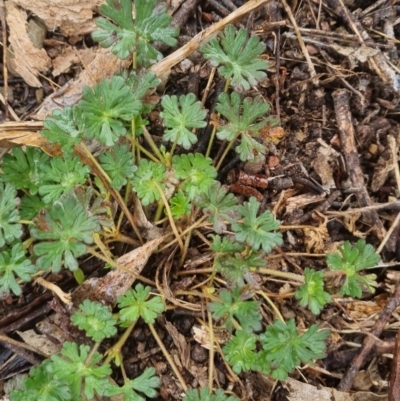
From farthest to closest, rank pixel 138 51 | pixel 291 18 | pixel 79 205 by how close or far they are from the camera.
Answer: pixel 291 18, pixel 138 51, pixel 79 205

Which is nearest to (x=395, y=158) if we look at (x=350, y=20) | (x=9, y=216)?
(x=350, y=20)

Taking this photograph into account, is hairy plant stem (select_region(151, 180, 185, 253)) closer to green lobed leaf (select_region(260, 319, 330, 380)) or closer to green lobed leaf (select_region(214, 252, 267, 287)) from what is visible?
green lobed leaf (select_region(214, 252, 267, 287))

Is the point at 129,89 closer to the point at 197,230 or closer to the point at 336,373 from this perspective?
the point at 197,230

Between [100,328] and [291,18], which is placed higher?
Result: [291,18]

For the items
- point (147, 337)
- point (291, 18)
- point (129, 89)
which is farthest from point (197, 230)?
point (291, 18)

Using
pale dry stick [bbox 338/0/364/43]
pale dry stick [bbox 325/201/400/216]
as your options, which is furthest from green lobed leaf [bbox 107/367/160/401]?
pale dry stick [bbox 338/0/364/43]

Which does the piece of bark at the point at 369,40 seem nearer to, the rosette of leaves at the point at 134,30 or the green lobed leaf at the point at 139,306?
the rosette of leaves at the point at 134,30
